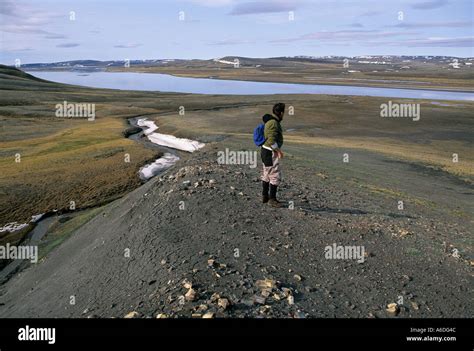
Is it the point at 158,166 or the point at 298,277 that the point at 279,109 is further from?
the point at 158,166

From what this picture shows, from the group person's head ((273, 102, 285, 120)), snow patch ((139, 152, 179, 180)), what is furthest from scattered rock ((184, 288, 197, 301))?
snow patch ((139, 152, 179, 180))

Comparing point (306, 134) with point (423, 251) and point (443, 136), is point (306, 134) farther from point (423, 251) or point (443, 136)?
point (423, 251)

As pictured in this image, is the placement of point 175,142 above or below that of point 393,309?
above

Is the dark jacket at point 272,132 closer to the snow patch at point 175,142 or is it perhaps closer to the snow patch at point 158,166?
the snow patch at point 158,166

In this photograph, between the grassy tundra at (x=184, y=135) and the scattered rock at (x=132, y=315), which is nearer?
the scattered rock at (x=132, y=315)

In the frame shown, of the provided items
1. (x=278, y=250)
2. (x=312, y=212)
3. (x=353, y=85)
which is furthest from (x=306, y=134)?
(x=353, y=85)

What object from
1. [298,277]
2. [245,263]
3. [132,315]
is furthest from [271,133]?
[132,315]

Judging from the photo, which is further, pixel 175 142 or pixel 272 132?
pixel 175 142

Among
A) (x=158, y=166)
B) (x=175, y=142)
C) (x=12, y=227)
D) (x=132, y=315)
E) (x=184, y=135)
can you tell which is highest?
(x=184, y=135)

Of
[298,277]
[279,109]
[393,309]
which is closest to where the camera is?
[393,309]

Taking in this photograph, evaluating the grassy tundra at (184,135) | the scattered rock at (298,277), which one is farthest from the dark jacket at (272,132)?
the grassy tundra at (184,135)

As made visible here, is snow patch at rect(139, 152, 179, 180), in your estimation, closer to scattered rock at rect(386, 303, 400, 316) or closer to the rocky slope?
the rocky slope

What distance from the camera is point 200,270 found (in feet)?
38.7
